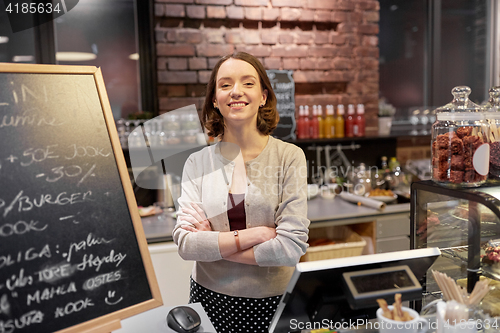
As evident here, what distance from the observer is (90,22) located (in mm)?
2938

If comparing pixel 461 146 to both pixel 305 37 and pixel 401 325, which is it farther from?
pixel 305 37

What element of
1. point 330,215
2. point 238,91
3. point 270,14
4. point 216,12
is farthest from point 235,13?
point 238,91

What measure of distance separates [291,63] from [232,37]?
0.51 m

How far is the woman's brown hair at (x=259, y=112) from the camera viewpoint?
1564 mm

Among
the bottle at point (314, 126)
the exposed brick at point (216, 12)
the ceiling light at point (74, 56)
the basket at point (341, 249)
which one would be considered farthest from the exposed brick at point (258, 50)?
the basket at point (341, 249)

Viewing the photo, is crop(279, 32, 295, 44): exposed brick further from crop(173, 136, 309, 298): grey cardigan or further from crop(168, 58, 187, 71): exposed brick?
crop(173, 136, 309, 298): grey cardigan

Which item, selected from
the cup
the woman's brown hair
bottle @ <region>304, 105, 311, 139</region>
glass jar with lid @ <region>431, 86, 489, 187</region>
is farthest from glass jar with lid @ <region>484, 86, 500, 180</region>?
bottle @ <region>304, 105, 311, 139</region>

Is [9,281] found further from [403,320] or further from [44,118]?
[403,320]

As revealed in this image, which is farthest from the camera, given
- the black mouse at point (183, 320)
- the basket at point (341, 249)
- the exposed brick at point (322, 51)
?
the exposed brick at point (322, 51)

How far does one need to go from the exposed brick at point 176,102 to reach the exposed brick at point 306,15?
102 cm

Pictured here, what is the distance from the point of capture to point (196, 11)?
2.92 metres

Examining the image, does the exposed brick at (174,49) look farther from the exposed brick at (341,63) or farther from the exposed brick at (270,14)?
the exposed brick at (341,63)

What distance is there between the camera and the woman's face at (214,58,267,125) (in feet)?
4.91

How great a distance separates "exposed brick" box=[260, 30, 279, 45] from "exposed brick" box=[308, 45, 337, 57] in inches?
11.8
